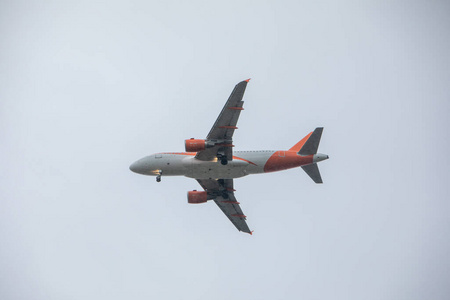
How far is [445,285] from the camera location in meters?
119

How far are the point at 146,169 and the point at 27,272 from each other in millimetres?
169442

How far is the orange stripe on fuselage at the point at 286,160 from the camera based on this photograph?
40875 millimetres

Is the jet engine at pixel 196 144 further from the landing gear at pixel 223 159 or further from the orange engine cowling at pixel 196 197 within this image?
the orange engine cowling at pixel 196 197

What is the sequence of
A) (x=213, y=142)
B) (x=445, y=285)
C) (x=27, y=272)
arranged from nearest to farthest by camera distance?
(x=213, y=142) < (x=445, y=285) < (x=27, y=272)

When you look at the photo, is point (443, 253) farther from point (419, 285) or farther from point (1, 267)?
point (1, 267)

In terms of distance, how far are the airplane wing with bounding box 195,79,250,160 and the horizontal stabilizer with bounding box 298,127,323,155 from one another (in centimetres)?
786

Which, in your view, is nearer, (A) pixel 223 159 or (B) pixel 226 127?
(B) pixel 226 127

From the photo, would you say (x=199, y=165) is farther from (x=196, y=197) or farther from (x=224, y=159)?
(x=196, y=197)

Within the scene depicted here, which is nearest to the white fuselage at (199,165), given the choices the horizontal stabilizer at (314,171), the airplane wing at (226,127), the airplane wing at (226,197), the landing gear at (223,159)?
the landing gear at (223,159)

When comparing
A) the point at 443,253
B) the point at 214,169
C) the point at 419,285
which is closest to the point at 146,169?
the point at 214,169

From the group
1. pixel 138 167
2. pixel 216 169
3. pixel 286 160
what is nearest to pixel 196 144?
pixel 216 169

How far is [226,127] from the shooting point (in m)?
37.9

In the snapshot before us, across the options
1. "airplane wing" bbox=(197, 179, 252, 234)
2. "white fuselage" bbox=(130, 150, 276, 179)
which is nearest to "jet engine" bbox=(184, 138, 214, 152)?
"white fuselage" bbox=(130, 150, 276, 179)

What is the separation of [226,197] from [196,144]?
1256 cm
